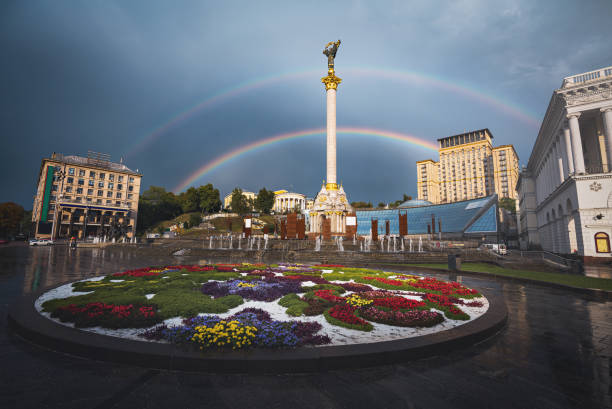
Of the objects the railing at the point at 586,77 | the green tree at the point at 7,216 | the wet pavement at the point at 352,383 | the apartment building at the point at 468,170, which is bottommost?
the wet pavement at the point at 352,383

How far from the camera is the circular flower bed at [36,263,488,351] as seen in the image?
16.3ft

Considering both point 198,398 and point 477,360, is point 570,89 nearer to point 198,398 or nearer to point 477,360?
point 477,360

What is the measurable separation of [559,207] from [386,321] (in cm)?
3915

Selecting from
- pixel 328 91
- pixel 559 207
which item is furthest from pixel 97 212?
pixel 559 207

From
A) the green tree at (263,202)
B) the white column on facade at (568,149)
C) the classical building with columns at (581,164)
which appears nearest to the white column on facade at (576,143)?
the classical building with columns at (581,164)

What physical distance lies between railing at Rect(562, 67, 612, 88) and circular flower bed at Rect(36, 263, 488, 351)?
3277 centimetres

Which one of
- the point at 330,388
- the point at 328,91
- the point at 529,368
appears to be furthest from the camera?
the point at 328,91

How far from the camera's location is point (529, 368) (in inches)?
175

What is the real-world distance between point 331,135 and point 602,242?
3960cm

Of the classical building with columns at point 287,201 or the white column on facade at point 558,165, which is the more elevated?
the classical building with columns at point 287,201

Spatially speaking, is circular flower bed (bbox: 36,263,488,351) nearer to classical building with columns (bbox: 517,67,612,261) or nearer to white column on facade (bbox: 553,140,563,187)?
classical building with columns (bbox: 517,67,612,261)

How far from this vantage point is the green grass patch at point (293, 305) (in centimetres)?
679

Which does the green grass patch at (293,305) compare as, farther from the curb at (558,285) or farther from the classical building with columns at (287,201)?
the classical building with columns at (287,201)

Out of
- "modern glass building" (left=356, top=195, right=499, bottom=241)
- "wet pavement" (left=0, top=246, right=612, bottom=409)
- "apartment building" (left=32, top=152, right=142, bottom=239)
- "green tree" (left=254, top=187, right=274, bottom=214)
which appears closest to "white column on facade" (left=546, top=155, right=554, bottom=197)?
"modern glass building" (left=356, top=195, right=499, bottom=241)
